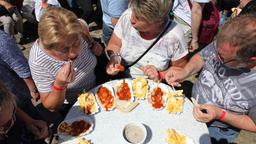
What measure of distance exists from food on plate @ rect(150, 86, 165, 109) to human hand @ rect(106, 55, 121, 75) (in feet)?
1.33

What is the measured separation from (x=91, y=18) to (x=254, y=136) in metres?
3.38

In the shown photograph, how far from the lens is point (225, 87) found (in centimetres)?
252

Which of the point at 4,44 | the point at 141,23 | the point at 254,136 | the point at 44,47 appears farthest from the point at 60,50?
the point at 254,136

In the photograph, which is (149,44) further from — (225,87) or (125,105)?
(225,87)

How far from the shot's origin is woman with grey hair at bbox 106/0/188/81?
2.64m

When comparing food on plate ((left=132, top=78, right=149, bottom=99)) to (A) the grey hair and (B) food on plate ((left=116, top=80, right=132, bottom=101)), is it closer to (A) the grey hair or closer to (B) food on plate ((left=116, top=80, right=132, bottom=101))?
(B) food on plate ((left=116, top=80, right=132, bottom=101))

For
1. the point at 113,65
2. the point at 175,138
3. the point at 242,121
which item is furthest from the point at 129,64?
the point at 242,121

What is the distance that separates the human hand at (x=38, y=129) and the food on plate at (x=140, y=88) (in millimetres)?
837

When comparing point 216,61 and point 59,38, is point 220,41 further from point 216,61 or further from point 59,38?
point 59,38

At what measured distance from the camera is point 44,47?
97.3 inches

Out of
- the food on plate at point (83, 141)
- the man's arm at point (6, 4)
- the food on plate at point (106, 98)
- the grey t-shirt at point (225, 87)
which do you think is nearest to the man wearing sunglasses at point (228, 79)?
the grey t-shirt at point (225, 87)

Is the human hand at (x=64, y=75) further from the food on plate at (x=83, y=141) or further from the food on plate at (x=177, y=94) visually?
the food on plate at (x=177, y=94)

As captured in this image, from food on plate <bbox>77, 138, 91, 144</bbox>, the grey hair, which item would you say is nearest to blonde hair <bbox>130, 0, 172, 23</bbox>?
→ food on plate <bbox>77, 138, 91, 144</bbox>

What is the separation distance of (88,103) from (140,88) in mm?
487
